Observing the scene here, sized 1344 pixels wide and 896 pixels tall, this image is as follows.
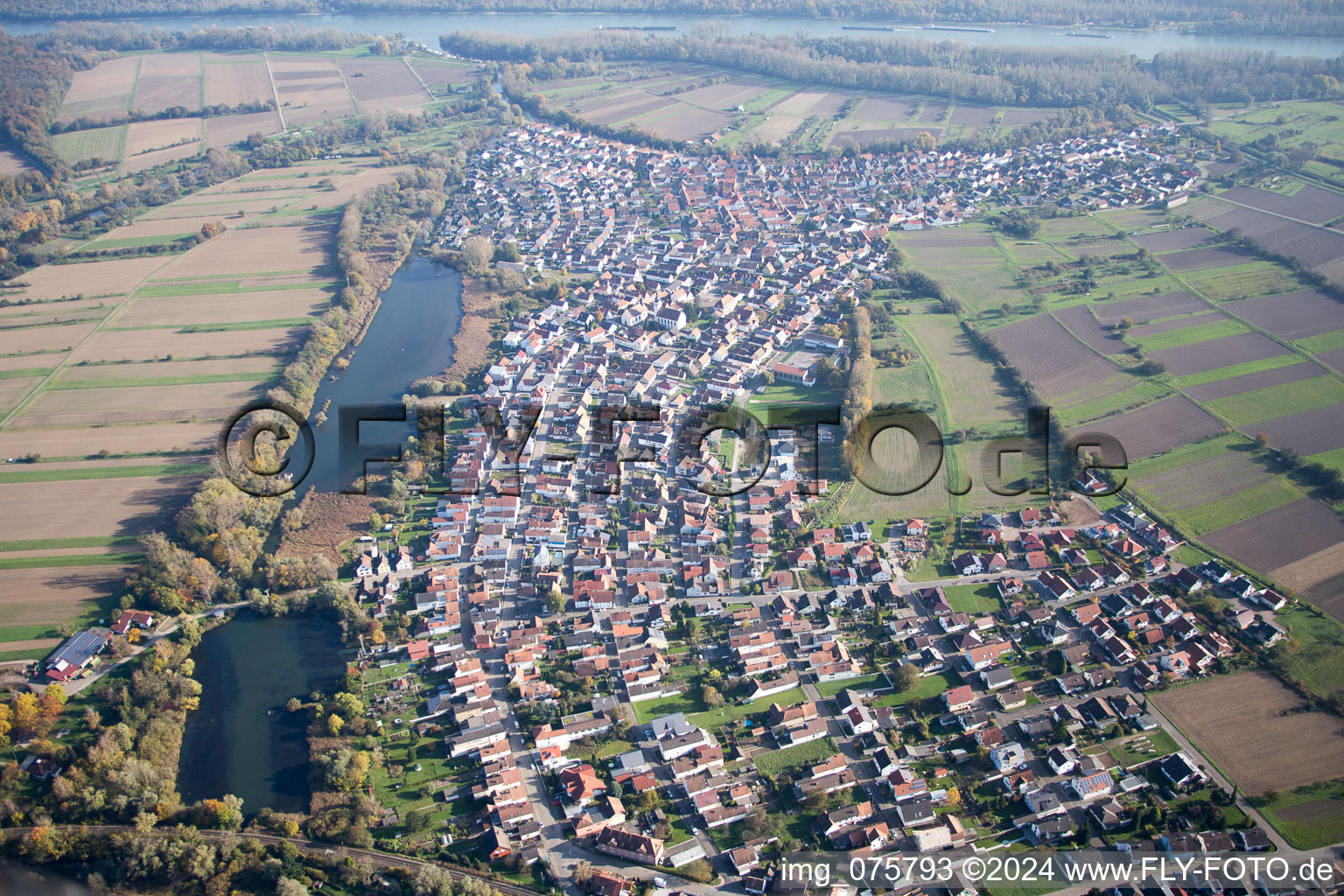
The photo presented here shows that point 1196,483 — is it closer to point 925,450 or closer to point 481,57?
point 925,450

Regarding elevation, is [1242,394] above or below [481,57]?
below

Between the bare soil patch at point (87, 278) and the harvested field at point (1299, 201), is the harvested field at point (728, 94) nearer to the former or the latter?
the harvested field at point (1299, 201)

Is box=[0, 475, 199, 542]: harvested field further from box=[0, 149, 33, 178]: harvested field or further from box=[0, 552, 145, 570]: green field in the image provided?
box=[0, 149, 33, 178]: harvested field

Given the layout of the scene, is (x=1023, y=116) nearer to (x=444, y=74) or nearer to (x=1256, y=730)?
(x=444, y=74)

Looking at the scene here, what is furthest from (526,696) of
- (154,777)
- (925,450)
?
(925,450)

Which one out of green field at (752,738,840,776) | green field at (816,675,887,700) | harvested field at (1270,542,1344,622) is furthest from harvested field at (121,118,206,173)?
harvested field at (1270,542,1344,622)

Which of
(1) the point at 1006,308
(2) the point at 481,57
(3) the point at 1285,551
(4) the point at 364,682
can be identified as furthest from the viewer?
(2) the point at 481,57

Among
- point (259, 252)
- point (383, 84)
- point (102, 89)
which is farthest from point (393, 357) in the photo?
point (102, 89)
